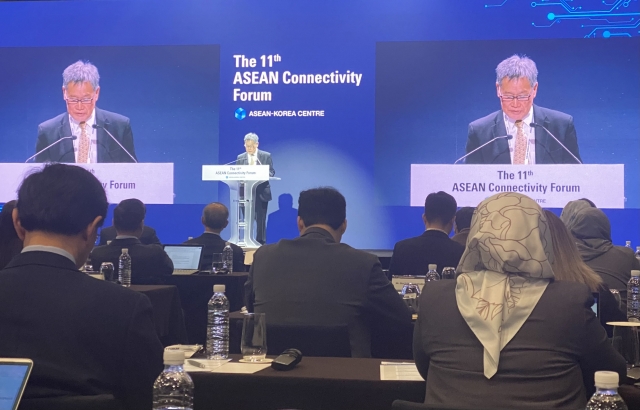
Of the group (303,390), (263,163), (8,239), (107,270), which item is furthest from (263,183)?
(303,390)

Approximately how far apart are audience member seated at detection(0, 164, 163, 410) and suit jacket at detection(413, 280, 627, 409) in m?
0.73

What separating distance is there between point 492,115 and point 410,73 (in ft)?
3.03

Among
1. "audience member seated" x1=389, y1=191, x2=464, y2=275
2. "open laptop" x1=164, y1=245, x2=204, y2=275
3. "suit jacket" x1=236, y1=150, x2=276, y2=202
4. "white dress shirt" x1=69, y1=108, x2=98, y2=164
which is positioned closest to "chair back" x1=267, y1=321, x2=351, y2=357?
"audience member seated" x1=389, y1=191, x2=464, y2=275

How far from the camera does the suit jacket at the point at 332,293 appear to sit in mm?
3053

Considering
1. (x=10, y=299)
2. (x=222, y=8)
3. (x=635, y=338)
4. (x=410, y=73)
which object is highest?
(x=222, y=8)

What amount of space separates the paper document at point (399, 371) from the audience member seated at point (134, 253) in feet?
10.4

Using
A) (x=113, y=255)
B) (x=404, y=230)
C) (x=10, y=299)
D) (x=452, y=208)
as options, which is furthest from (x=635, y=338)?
(x=404, y=230)

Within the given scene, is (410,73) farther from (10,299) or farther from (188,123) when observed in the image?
(10,299)

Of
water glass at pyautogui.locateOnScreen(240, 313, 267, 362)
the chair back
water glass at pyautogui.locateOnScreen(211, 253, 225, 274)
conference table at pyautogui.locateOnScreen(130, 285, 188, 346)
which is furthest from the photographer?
water glass at pyautogui.locateOnScreen(211, 253, 225, 274)

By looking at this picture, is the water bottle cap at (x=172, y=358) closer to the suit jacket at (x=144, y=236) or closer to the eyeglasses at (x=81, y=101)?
the suit jacket at (x=144, y=236)

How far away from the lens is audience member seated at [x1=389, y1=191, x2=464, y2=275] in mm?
4594

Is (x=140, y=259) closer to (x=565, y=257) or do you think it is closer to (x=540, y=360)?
(x=565, y=257)

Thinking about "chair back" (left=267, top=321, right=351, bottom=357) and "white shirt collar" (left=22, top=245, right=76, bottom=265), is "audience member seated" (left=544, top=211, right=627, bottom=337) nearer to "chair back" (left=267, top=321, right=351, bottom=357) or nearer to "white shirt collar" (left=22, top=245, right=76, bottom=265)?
"chair back" (left=267, top=321, right=351, bottom=357)

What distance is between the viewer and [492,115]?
25.4ft
